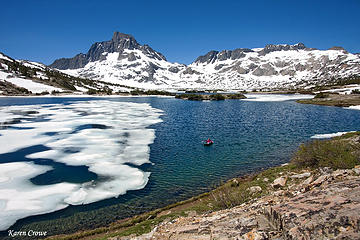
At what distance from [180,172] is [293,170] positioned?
10.3 m

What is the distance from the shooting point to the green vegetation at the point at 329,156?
586 inches

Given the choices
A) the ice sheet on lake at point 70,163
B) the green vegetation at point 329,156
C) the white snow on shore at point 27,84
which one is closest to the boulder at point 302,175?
the green vegetation at point 329,156

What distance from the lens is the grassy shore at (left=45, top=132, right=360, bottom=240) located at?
41.0ft

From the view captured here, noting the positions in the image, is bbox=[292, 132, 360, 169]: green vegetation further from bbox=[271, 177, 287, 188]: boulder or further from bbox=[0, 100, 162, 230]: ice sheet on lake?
bbox=[0, 100, 162, 230]: ice sheet on lake

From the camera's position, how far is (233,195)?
14.5m

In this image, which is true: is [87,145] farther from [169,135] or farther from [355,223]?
[355,223]

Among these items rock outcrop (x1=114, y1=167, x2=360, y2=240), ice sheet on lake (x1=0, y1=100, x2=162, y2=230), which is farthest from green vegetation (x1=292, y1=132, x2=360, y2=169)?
ice sheet on lake (x1=0, y1=100, x2=162, y2=230)

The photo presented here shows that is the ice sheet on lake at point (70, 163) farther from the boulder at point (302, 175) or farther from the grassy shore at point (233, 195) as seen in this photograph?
the boulder at point (302, 175)

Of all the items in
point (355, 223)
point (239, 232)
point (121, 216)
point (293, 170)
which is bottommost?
point (121, 216)

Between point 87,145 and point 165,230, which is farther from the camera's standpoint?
point 87,145

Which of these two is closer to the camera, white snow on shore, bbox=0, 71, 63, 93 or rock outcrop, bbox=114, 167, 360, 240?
rock outcrop, bbox=114, 167, 360, 240

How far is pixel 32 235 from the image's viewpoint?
12.5 meters

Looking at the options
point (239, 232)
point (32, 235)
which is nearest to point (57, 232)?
point (32, 235)

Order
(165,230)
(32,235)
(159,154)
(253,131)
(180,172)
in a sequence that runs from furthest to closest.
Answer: (253,131) < (159,154) < (180,172) < (32,235) < (165,230)
